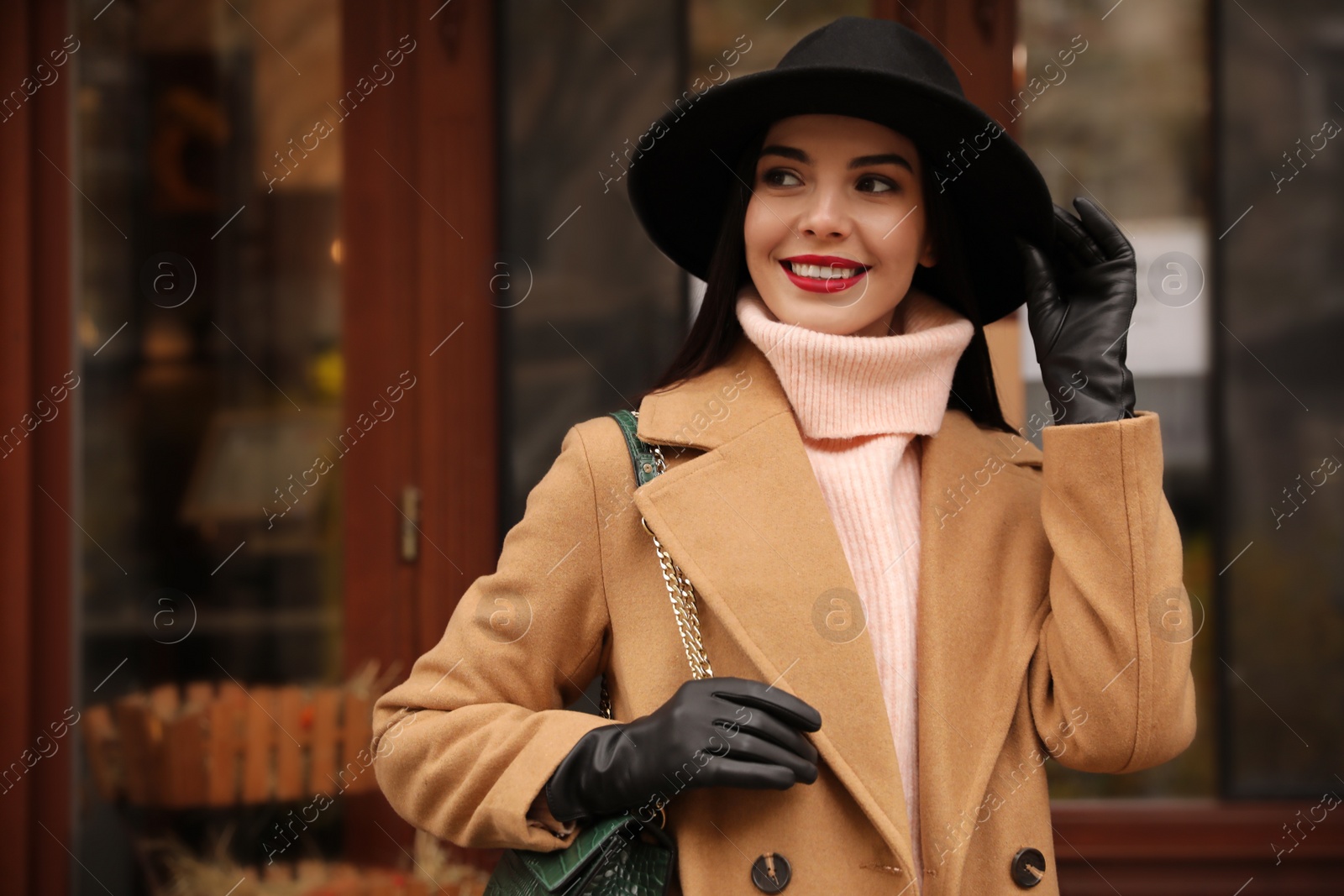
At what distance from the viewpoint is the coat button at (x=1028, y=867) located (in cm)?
168

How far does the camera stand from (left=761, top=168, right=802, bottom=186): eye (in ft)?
6.11

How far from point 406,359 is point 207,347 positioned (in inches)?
28.1

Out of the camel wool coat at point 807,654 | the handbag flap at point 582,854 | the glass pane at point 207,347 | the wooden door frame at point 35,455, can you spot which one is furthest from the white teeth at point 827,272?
the wooden door frame at point 35,455

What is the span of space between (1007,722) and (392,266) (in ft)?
8.26

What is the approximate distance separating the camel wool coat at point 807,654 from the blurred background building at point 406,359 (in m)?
1.77

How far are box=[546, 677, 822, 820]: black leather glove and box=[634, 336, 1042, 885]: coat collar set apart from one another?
0.08 m

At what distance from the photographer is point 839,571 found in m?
1.67

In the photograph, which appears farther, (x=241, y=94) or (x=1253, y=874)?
(x=241, y=94)

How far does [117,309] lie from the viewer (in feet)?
12.0

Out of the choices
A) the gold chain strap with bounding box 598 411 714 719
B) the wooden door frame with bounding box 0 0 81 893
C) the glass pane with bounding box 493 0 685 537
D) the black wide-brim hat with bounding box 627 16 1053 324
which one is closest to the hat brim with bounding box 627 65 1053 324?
the black wide-brim hat with bounding box 627 16 1053 324

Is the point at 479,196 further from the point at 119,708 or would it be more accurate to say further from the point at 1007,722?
the point at 1007,722

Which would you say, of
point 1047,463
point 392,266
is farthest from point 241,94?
Result: point 1047,463

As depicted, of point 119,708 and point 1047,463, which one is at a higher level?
point 1047,463

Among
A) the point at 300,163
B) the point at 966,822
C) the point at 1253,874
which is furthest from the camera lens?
the point at 300,163
